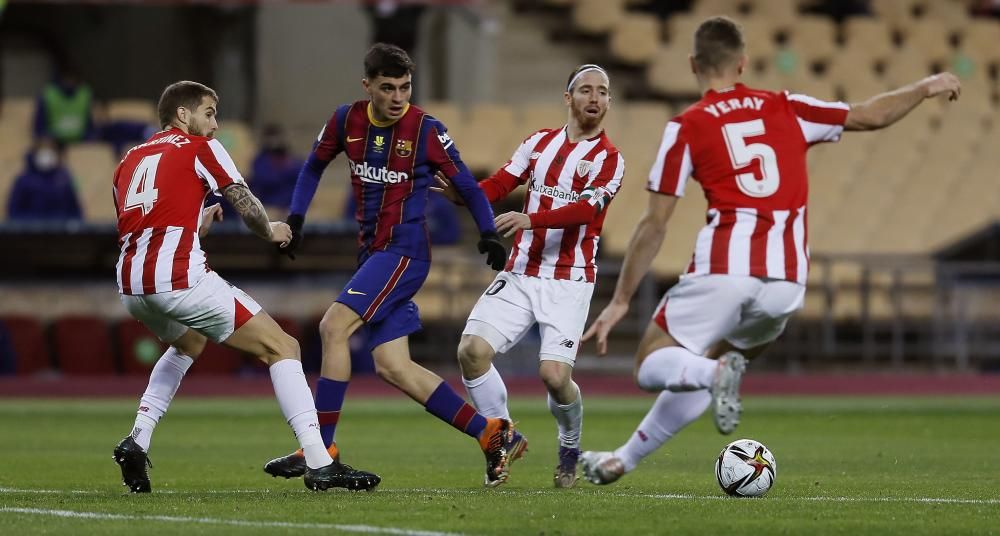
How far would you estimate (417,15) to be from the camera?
23.0 metres

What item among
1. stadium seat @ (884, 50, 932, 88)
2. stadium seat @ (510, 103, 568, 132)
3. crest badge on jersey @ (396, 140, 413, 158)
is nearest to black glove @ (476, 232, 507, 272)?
crest badge on jersey @ (396, 140, 413, 158)

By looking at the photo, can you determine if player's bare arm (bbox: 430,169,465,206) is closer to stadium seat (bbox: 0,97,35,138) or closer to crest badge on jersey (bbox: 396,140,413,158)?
crest badge on jersey (bbox: 396,140,413,158)

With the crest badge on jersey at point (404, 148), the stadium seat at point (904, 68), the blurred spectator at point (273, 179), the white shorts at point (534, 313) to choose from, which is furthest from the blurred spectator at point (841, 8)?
the crest badge on jersey at point (404, 148)

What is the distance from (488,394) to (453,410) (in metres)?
0.32

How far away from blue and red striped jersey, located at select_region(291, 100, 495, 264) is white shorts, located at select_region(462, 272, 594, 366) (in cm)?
44

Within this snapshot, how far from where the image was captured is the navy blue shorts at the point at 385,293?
8.39 meters

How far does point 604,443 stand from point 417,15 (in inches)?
475

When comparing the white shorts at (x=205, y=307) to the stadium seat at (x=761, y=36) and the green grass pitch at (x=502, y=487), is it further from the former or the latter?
the stadium seat at (x=761, y=36)

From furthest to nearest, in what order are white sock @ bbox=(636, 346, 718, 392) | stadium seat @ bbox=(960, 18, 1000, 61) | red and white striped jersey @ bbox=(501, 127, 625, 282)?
stadium seat @ bbox=(960, 18, 1000, 61) < red and white striped jersey @ bbox=(501, 127, 625, 282) < white sock @ bbox=(636, 346, 718, 392)

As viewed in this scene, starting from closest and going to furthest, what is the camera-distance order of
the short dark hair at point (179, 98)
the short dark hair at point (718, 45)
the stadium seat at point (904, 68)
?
the short dark hair at point (718, 45) < the short dark hair at point (179, 98) < the stadium seat at point (904, 68)

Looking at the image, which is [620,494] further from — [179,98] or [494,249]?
[179,98]

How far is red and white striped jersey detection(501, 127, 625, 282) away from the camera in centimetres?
875

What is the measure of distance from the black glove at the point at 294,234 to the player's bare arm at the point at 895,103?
2829mm

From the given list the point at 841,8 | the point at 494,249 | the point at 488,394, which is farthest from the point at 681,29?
the point at 494,249
